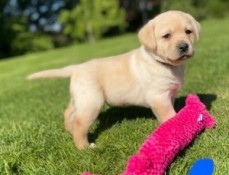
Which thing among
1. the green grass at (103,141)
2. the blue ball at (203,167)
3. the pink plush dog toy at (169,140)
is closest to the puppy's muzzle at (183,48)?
the pink plush dog toy at (169,140)

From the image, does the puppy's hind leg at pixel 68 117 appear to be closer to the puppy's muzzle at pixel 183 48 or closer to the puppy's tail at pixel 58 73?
the puppy's tail at pixel 58 73

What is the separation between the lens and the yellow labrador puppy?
412cm

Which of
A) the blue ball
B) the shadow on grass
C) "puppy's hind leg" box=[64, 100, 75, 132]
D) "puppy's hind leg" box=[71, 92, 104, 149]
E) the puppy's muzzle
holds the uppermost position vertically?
the puppy's muzzle

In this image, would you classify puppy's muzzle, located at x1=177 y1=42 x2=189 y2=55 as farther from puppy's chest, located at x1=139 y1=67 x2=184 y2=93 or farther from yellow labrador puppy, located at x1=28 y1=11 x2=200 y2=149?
puppy's chest, located at x1=139 y1=67 x2=184 y2=93

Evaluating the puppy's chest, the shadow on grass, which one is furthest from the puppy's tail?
the puppy's chest

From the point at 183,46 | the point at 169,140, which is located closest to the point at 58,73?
the point at 183,46

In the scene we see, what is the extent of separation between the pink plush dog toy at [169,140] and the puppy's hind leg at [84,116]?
0.72 m

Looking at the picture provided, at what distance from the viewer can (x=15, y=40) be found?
31.5m

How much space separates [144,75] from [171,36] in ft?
1.37

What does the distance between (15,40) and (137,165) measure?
2913cm

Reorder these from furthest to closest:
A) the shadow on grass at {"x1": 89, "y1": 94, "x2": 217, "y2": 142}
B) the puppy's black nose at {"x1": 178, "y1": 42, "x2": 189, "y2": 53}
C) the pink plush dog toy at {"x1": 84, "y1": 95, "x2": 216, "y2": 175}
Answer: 1. the shadow on grass at {"x1": 89, "y1": 94, "x2": 217, "y2": 142}
2. the puppy's black nose at {"x1": 178, "y1": 42, "x2": 189, "y2": 53}
3. the pink plush dog toy at {"x1": 84, "y1": 95, "x2": 216, "y2": 175}

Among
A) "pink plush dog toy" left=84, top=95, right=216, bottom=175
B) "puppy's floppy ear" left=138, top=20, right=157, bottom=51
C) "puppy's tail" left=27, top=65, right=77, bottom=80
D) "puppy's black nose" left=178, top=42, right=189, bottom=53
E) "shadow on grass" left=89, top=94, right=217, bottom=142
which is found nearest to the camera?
"pink plush dog toy" left=84, top=95, right=216, bottom=175

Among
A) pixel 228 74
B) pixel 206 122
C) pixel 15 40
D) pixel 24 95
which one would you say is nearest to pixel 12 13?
pixel 15 40

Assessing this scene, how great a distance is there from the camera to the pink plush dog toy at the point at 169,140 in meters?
3.28
